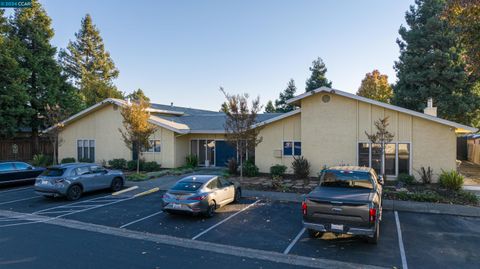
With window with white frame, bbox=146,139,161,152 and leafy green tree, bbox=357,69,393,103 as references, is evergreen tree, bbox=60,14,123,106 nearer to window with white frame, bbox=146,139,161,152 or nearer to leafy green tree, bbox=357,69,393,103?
window with white frame, bbox=146,139,161,152

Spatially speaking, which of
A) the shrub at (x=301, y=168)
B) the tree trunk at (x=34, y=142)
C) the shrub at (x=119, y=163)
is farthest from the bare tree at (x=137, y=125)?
the tree trunk at (x=34, y=142)

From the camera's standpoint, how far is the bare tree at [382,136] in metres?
15.5

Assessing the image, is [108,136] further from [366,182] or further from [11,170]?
[366,182]

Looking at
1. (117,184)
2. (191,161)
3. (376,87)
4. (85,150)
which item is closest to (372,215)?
(117,184)

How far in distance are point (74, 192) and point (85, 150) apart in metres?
13.6

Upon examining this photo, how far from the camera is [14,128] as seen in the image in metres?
26.7

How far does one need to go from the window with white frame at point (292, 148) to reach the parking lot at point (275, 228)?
6.61 metres

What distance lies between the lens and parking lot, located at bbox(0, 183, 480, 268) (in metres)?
7.29

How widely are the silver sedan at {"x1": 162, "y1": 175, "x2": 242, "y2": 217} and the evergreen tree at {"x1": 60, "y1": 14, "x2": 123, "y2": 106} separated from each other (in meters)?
38.1

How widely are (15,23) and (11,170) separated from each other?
749 inches

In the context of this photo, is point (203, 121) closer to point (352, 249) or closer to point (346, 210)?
point (346, 210)

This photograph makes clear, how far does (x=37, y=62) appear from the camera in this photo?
92.8ft

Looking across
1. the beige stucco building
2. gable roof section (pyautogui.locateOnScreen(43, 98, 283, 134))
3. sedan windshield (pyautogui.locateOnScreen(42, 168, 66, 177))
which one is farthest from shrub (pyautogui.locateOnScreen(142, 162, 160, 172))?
sedan windshield (pyautogui.locateOnScreen(42, 168, 66, 177))

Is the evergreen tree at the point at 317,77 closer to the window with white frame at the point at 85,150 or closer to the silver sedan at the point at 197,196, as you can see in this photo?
the window with white frame at the point at 85,150
